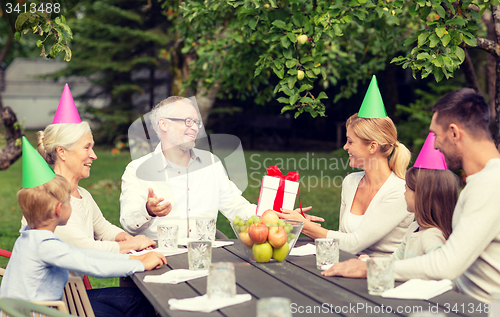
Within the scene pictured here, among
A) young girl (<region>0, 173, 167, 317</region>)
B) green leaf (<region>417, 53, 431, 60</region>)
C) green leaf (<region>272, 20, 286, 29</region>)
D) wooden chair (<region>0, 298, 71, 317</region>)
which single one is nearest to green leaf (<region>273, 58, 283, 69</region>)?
green leaf (<region>272, 20, 286, 29</region>)

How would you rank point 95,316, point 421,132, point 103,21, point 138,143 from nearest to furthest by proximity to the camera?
point 95,316, point 138,143, point 421,132, point 103,21

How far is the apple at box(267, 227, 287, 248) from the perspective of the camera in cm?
232

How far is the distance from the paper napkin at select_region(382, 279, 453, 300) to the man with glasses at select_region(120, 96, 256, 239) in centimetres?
166

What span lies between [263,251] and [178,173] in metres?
1.25

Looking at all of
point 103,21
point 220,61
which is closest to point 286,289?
point 220,61

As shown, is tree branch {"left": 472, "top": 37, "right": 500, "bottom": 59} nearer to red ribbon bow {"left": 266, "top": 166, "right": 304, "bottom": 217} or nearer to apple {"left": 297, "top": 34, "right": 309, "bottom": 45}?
apple {"left": 297, "top": 34, "right": 309, "bottom": 45}

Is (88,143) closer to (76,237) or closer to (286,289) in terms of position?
(76,237)

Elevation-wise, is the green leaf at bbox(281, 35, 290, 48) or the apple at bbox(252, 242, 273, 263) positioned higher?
the green leaf at bbox(281, 35, 290, 48)

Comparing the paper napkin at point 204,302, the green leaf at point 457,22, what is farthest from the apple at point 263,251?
the green leaf at point 457,22

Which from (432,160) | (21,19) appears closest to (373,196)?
(432,160)

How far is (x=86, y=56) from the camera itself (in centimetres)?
1802

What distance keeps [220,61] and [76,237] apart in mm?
4027

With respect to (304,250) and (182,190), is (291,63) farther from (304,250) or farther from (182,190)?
(304,250)

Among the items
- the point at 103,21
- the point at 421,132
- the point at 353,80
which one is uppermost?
the point at 103,21
